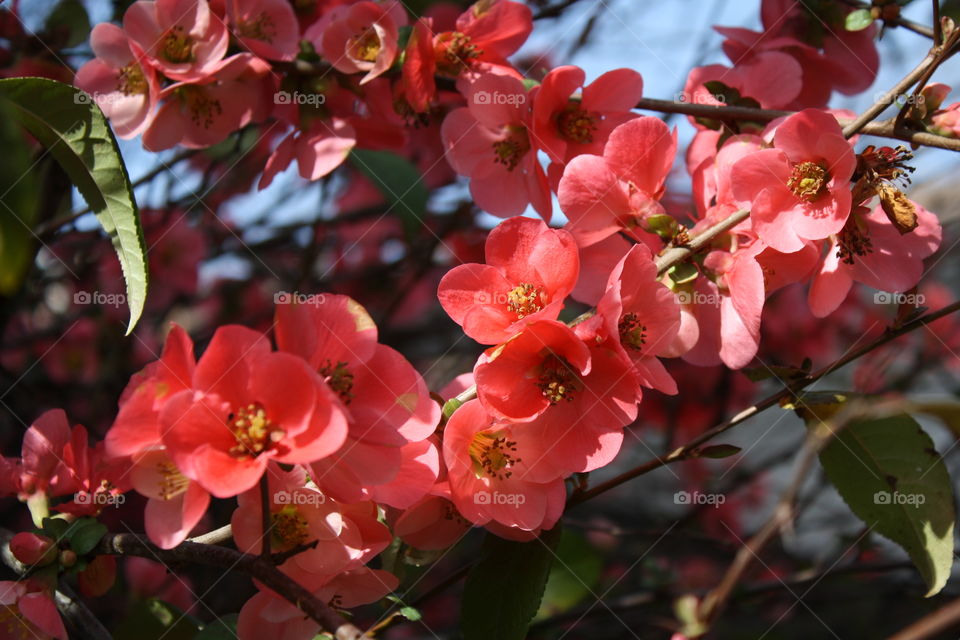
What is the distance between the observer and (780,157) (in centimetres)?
84

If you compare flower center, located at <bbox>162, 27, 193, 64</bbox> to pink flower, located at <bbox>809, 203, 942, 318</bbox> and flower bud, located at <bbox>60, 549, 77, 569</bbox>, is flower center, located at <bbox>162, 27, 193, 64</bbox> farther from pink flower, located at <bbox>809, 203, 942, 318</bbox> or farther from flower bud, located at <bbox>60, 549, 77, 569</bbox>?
pink flower, located at <bbox>809, 203, 942, 318</bbox>

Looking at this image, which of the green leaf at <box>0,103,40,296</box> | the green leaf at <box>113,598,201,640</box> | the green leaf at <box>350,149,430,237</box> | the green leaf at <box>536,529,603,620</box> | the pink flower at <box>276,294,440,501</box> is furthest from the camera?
the green leaf at <box>536,529,603,620</box>

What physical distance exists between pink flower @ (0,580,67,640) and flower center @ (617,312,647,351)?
1.94ft

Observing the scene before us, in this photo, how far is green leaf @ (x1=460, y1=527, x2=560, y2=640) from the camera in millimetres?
850

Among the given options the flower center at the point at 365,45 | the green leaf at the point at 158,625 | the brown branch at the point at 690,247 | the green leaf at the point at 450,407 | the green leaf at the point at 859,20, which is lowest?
the green leaf at the point at 158,625

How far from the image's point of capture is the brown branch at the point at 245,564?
2.00 feet

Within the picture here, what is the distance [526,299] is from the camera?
849 millimetres

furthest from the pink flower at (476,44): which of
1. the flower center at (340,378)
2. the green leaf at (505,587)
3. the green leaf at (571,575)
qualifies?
the green leaf at (571,575)

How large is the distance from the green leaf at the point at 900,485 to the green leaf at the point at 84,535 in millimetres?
754

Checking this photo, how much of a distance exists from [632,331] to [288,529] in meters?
0.38

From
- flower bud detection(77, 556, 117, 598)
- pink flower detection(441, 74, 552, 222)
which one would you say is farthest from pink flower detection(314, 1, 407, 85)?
flower bud detection(77, 556, 117, 598)

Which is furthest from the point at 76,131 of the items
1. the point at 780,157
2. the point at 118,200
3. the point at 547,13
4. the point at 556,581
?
the point at 556,581

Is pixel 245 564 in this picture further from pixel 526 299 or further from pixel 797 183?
pixel 797 183

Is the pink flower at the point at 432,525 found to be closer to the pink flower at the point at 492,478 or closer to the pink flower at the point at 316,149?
the pink flower at the point at 492,478
